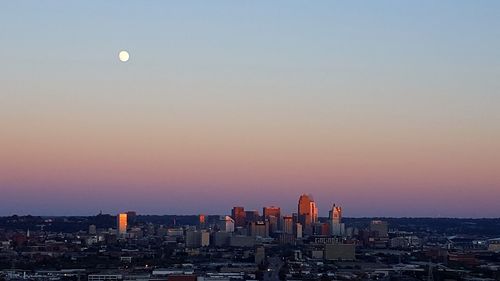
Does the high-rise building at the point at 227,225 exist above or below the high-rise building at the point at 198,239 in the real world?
above

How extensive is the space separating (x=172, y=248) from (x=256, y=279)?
82.9 ft

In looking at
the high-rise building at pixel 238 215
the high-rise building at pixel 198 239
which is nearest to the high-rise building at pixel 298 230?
the high-rise building at pixel 238 215

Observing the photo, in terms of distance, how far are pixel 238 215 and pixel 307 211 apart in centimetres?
618

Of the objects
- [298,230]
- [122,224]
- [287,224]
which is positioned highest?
[287,224]

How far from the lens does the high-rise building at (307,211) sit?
92.4 metres

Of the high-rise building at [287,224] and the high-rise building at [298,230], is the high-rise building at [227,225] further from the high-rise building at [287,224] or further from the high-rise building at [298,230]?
the high-rise building at [298,230]

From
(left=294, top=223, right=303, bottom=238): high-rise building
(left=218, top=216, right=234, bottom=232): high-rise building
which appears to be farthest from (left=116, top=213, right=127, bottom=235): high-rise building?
(left=294, top=223, right=303, bottom=238): high-rise building

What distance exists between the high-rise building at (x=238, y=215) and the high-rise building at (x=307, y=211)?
5066 millimetres

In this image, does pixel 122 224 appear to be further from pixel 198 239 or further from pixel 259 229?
pixel 198 239

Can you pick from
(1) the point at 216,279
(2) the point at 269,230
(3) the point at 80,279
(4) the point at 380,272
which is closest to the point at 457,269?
(4) the point at 380,272

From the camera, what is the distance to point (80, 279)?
41.8 meters

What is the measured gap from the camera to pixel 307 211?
311ft

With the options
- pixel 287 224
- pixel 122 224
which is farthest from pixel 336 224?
pixel 122 224

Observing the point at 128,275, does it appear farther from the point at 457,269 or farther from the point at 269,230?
the point at 269,230
